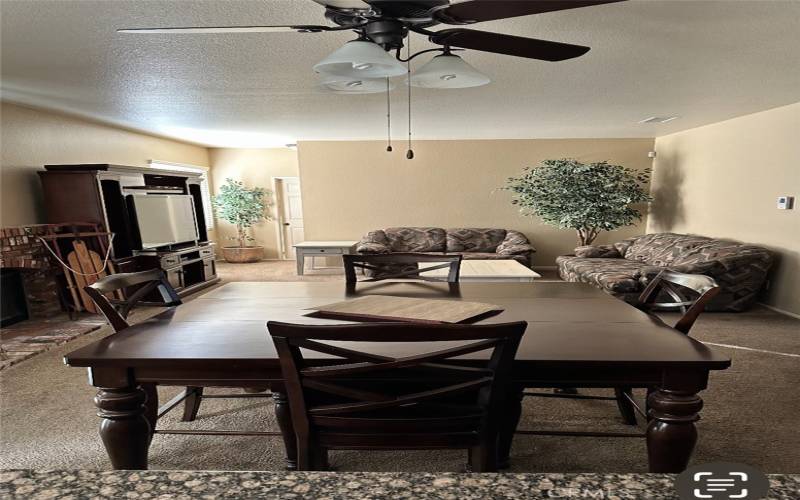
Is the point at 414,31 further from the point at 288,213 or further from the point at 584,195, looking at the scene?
the point at 288,213

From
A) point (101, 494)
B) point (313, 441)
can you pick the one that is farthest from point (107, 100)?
point (101, 494)

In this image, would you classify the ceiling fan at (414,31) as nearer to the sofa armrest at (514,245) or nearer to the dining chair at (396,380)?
the dining chair at (396,380)

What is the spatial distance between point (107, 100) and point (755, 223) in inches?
268

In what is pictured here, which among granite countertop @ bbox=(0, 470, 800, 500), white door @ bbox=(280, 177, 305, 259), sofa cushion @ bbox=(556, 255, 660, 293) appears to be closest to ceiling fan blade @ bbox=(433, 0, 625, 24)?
granite countertop @ bbox=(0, 470, 800, 500)

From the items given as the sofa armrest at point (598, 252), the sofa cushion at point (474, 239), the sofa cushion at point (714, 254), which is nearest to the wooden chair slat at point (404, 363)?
the sofa cushion at point (714, 254)

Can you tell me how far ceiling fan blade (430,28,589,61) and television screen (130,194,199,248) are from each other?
4539mm

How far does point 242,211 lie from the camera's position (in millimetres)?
7621

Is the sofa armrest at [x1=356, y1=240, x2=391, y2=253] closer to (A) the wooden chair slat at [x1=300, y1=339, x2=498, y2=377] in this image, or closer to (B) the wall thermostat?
(B) the wall thermostat

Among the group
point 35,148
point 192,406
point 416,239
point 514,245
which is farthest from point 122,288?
point 514,245

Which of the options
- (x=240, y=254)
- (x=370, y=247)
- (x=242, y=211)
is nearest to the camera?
(x=370, y=247)

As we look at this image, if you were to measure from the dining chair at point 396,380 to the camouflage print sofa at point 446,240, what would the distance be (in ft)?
16.4

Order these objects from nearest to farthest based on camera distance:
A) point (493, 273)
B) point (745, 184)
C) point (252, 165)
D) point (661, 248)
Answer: point (493, 273) < point (745, 184) < point (661, 248) < point (252, 165)

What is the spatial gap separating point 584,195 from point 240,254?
20.0ft

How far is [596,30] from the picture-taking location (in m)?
2.24
